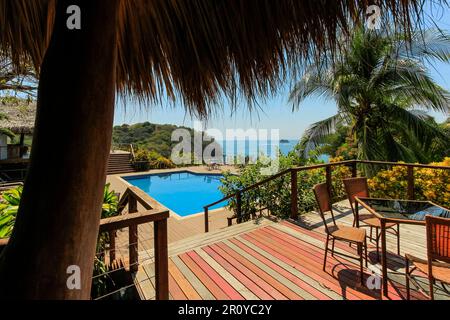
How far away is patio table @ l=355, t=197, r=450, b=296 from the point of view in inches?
88.2

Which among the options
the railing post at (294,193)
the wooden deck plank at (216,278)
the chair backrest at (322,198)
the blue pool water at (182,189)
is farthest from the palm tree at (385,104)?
the blue pool water at (182,189)

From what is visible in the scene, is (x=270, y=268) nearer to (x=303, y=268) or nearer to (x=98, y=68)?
(x=303, y=268)

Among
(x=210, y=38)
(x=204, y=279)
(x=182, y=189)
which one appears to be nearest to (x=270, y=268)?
(x=204, y=279)

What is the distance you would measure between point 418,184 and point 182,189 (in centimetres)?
1219

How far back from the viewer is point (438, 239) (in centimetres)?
177

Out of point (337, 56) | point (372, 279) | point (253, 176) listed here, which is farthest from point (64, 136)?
point (253, 176)

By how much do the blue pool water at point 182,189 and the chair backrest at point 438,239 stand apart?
9504mm

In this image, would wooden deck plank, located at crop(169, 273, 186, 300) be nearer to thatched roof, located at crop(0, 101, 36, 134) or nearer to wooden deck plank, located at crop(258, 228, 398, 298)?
wooden deck plank, located at crop(258, 228, 398, 298)

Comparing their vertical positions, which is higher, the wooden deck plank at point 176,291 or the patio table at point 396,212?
the patio table at point 396,212

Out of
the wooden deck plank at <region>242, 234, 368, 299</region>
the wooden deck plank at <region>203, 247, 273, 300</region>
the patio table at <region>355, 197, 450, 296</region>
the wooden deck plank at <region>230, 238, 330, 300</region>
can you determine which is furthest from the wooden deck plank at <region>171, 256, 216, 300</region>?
the patio table at <region>355, 197, 450, 296</region>

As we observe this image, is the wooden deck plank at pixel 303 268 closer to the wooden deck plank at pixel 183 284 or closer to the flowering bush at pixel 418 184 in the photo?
the wooden deck plank at pixel 183 284

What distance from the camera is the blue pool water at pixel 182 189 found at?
12.2 m
